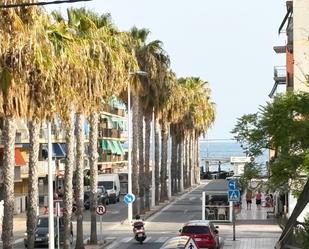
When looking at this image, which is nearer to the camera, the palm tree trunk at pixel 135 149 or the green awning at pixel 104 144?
the palm tree trunk at pixel 135 149

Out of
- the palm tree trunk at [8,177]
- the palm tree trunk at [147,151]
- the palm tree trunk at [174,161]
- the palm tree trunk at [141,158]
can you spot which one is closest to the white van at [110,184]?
the palm tree trunk at [147,151]

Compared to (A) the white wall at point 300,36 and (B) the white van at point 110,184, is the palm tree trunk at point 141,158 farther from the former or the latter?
(A) the white wall at point 300,36

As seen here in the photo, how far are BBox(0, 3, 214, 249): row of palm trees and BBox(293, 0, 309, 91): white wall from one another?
836 centimetres

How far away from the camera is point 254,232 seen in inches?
1923

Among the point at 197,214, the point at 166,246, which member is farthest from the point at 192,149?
the point at 166,246

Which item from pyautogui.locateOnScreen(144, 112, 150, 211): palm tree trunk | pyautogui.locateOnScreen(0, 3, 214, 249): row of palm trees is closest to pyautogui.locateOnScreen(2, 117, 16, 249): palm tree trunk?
pyautogui.locateOnScreen(0, 3, 214, 249): row of palm trees

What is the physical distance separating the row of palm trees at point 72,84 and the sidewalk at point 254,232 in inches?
284

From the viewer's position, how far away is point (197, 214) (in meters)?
64.2

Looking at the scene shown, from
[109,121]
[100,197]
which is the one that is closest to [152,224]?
[100,197]

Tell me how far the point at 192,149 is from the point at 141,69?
51937 mm

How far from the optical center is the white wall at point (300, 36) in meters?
43.8

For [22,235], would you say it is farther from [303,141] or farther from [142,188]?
[303,141]

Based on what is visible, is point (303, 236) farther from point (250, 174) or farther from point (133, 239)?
point (133, 239)

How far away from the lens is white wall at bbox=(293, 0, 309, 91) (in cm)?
4375
